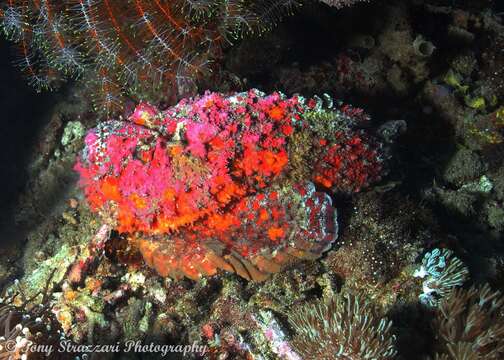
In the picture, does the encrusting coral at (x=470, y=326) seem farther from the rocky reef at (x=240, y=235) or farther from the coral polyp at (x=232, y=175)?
the coral polyp at (x=232, y=175)

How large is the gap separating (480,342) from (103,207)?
3539 mm

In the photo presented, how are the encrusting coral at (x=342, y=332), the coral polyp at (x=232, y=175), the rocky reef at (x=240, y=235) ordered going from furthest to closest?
the coral polyp at (x=232, y=175)
the rocky reef at (x=240, y=235)
the encrusting coral at (x=342, y=332)

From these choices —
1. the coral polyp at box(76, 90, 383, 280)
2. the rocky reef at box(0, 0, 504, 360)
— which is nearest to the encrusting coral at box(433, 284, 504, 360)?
the rocky reef at box(0, 0, 504, 360)

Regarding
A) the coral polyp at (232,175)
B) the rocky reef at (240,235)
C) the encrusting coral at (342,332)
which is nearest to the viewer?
the encrusting coral at (342,332)

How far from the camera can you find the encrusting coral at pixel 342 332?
10.2 feet

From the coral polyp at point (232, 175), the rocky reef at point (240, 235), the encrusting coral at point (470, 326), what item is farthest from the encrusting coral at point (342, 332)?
the coral polyp at point (232, 175)

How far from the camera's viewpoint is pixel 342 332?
321cm

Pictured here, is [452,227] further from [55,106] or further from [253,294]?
[55,106]

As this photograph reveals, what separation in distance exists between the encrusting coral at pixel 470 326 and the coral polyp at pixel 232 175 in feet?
3.77

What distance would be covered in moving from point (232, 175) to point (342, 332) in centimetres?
164

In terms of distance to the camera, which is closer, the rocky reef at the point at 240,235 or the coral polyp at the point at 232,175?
the rocky reef at the point at 240,235

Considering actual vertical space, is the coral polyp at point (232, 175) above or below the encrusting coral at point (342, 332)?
A: above

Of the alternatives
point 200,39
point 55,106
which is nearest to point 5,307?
point 200,39

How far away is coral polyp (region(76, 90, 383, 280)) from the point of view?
3688 millimetres
